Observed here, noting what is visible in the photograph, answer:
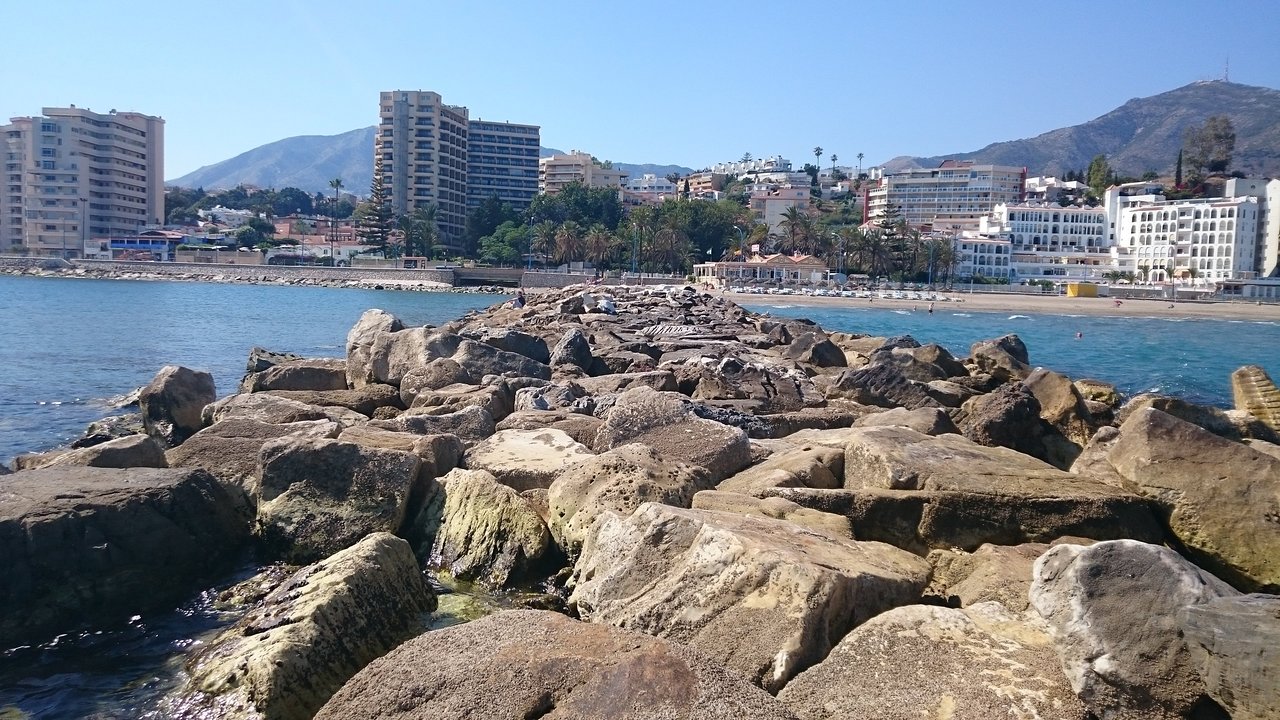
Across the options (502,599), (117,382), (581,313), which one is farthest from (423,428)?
(581,313)

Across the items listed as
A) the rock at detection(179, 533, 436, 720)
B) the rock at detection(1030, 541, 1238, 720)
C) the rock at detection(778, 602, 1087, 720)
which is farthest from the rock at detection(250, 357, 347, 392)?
the rock at detection(1030, 541, 1238, 720)

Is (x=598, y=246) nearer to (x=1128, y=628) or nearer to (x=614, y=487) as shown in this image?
(x=614, y=487)

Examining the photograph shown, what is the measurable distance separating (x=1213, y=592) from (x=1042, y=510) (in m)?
2.34

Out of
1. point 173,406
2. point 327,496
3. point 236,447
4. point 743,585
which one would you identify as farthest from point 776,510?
point 173,406

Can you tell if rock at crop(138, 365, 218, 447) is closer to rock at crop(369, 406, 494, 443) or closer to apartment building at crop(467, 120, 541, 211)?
rock at crop(369, 406, 494, 443)

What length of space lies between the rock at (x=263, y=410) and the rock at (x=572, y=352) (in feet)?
20.0

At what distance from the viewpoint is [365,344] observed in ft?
53.4

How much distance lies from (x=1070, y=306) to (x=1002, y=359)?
6779 centimetres

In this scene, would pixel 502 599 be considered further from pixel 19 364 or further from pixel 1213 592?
pixel 19 364

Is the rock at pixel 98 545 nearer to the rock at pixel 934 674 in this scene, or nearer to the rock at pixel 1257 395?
the rock at pixel 934 674

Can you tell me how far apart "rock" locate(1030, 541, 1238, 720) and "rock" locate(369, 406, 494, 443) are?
22.2 feet

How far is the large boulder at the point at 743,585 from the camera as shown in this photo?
4613mm

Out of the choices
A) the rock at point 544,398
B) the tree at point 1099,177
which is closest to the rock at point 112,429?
the rock at point 544,398

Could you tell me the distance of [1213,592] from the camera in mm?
4242
